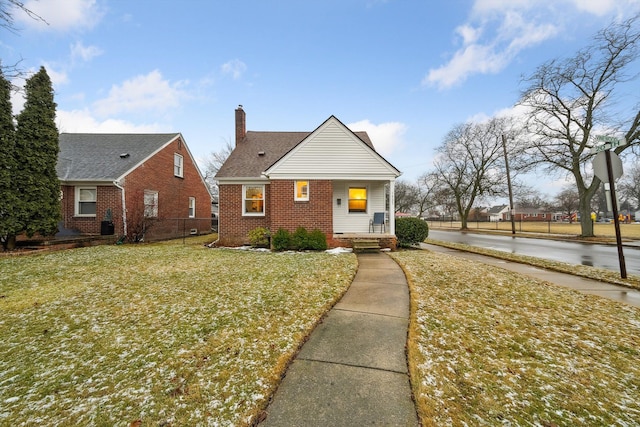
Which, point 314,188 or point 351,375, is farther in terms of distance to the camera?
point 314,188

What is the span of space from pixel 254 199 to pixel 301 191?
280 centimetres

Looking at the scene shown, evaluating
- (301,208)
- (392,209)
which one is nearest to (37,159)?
(301,208)

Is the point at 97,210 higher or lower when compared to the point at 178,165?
lower

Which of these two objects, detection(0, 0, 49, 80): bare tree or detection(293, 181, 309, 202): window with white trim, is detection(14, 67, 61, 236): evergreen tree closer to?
detection(0, 0, 49, 80): bare tree

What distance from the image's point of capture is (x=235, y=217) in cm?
1234

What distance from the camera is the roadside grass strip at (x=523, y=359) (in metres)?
2.02

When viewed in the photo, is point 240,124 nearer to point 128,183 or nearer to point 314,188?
point 128,183

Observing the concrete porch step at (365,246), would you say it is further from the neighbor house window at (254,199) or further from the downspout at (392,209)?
the neighbor house window at (254,199)

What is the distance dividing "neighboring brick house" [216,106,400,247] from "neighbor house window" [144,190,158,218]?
5.56 metres

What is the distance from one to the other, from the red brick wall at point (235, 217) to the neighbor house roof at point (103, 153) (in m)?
6.28

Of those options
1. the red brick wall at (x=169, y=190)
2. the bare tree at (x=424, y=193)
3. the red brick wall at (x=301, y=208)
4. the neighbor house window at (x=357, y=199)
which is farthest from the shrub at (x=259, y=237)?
the bare tree at (x=424, y=193)

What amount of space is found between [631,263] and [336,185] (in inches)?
459

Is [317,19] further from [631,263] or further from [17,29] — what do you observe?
[631,263]

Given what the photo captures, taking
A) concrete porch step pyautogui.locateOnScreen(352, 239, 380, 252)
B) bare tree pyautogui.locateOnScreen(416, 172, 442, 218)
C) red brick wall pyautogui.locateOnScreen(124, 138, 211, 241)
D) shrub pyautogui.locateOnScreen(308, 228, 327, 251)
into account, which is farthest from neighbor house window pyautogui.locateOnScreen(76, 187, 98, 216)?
bare tree pyautogui.locateOnScreen(416, 172, 442, 218)
